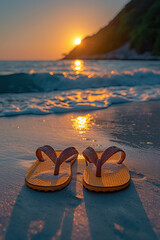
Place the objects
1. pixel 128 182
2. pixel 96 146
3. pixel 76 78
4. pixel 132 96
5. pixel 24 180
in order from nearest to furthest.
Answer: pixel 128 182, pixel 24 180, pixel 96 146, pixel 132 96, pixel 76 78

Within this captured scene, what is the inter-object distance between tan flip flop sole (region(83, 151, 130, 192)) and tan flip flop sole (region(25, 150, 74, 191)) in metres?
0.16

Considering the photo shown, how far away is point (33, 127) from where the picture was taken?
303 cm

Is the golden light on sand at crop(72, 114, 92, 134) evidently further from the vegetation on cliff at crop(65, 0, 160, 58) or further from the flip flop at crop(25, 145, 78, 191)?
the vegetation on cliff at crop(65, 0, 160, 58)

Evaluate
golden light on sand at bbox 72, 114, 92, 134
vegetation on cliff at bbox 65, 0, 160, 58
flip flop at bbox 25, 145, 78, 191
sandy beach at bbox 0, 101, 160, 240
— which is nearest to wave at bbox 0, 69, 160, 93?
golden light on sand at bbox 72, 114, 92, 134

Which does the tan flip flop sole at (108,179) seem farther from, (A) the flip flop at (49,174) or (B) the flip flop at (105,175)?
(A) the flip flop at (49,174)

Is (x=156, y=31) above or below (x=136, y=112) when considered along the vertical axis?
above

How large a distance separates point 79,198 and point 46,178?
1.00 feet

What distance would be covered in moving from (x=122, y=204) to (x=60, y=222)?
42 cm

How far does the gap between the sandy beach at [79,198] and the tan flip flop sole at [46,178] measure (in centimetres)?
A: 5

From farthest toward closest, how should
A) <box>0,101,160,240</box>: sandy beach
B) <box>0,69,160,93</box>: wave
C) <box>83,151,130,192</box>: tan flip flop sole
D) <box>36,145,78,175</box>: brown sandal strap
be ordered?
<box>0,69,160,93</box>: wave, <box>36,145,78,175</box>: brown sandal strap, <box>83,151,130,192</box>: tan flip flop sole, <box>0,101,160,240</box>: sandy beach

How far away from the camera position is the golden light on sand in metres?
2.96

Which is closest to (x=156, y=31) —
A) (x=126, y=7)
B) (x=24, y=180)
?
(x=126, y=7)

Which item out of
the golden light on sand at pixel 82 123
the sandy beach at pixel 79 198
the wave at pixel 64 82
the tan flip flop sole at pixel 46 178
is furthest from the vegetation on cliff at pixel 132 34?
the tan flip flop sole at pixel 46 178

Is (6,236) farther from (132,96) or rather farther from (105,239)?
(132,96)
